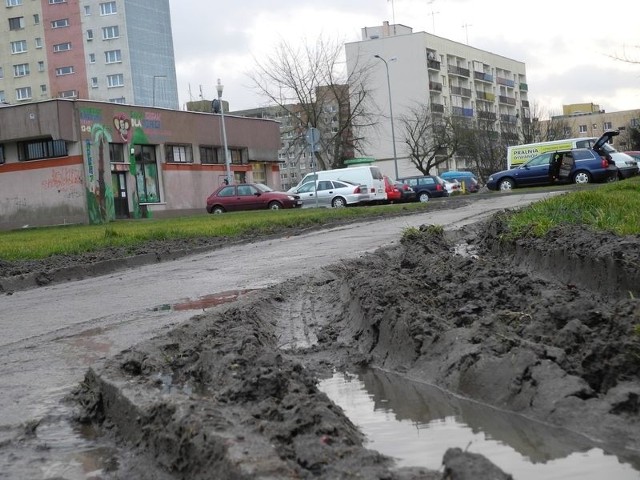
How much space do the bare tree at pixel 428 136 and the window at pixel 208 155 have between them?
1582 inches

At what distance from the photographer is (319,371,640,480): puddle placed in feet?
12.1

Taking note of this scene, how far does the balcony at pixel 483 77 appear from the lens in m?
126

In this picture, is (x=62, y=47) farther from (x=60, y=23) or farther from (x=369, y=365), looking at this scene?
(x=369, y=365)

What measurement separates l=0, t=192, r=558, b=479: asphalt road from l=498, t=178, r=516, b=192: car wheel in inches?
909

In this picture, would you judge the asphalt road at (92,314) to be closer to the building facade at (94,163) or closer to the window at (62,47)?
the building facade at (94,163)

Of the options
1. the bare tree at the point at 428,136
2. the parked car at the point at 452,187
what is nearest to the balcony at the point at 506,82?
the bare tree at the point at 428,136

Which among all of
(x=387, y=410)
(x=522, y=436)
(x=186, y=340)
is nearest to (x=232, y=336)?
(x=186, y=340)

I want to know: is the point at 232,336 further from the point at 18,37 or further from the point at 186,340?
the point at 18,37

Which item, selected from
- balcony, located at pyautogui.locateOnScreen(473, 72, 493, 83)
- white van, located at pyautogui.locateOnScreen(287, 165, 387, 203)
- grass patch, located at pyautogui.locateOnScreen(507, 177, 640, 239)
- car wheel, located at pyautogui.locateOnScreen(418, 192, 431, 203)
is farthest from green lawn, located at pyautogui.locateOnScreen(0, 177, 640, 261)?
balcony, located at pyautogui.locateOnScreen(473, 72, 493, 83)

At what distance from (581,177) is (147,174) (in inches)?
908

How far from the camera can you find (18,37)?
3900 inches

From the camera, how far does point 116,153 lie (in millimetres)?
47375

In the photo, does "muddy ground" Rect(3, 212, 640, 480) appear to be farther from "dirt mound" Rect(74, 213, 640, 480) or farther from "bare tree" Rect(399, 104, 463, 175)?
"bare tree" Rect(399, 104, 463, 175)

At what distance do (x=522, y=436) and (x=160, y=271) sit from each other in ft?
35.6
